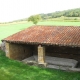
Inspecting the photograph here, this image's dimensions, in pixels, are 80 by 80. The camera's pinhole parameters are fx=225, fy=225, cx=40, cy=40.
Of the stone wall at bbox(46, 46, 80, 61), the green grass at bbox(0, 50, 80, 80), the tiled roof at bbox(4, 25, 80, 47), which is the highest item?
the tiled roof at bbox(4, 25, 80, 47)

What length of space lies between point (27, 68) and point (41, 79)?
282 cm

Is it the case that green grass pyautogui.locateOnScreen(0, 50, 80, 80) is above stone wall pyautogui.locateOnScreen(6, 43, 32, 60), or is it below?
below

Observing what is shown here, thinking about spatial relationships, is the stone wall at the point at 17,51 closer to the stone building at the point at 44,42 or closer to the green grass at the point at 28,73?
the stone building at the point at 44,42

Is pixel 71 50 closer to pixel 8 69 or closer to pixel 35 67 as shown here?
pixel 35 67

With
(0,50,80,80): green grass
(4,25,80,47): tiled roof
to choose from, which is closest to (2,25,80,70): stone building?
(4,25,80,47): tiled roof

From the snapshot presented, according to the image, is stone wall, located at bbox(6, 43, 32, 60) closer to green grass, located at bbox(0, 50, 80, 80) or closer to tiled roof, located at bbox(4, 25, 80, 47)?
tiled roof, located at bbox(4, 25, 80, 47)

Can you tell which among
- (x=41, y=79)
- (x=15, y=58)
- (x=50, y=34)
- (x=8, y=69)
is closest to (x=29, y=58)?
(x=15, y=58)

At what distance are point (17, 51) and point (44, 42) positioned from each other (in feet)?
13.7

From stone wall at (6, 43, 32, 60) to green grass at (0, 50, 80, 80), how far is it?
205cm

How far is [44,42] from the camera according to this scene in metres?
19.7

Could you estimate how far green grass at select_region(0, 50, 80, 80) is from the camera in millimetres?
16825

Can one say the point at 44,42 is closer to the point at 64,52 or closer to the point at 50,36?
the point at 50,36

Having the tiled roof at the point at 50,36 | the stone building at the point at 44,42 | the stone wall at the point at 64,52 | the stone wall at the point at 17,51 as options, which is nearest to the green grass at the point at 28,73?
the stone building at the point at 44,42

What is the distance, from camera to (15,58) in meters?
22.4
